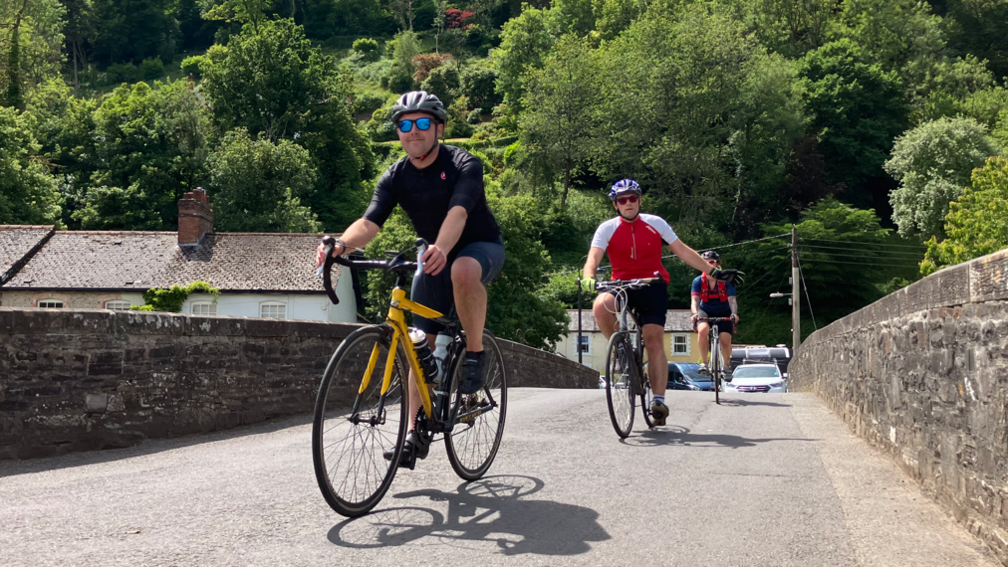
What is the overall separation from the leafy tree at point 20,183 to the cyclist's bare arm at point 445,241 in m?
52.5

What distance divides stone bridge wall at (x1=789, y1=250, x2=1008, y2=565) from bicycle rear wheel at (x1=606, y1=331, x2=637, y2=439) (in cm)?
183

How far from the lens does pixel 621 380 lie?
7570 mm

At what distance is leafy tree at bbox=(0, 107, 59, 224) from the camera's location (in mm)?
51281

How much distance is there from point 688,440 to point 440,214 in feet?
10.9

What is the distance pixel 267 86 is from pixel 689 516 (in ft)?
243

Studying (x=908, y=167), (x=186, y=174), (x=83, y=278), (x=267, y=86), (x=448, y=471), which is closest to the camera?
(x=448, y=471)

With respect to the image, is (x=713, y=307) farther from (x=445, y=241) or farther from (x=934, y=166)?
(x=934, y=166)

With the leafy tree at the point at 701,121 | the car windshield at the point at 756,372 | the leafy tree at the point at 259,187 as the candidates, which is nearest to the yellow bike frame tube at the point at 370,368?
the car windshield at the point at 756,372

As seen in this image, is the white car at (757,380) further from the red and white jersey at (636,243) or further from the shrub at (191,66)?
the shrub at (191,66)

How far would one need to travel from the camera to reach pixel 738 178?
6419 centimetres

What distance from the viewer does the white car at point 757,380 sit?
92.2ft

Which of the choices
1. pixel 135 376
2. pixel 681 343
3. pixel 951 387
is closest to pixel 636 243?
pixel 951 387

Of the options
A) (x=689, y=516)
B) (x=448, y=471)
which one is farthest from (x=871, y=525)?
(x=448, y=471)

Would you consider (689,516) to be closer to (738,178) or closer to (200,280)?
(200,280)
